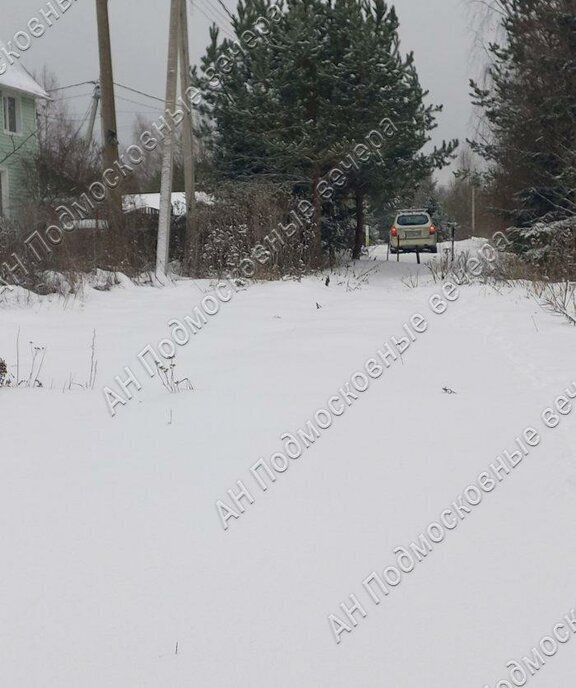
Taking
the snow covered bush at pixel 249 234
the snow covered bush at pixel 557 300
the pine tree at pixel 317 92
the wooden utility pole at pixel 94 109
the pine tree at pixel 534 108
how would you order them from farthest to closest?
the wooden utility pole at pixel 94 109 < the pine tree at pixel 317 92 < the snow covered bush at pixel 249 234 < the pine tree at pixel 534 108 < the snow covered bush at pixel 557 300

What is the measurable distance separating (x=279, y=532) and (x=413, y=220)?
871 inches

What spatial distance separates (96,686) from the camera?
203 centimetres

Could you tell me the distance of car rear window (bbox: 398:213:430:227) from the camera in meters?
24.0

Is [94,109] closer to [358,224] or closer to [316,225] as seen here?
[358,224]

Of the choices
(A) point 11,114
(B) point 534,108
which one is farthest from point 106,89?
(B) point 534,108

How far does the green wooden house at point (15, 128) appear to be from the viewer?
22.5m

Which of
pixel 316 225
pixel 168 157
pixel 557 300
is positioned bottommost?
pixel 557 300

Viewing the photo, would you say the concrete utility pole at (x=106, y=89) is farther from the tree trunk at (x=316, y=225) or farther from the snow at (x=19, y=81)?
the snow at (x=19, y=81)

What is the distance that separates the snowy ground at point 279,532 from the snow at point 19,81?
64.6ft

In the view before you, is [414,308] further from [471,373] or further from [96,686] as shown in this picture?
[96,686]

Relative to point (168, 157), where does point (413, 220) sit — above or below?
below

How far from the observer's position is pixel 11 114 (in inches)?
913

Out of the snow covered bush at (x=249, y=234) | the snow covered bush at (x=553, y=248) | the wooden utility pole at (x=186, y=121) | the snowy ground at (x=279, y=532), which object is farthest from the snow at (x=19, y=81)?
the snowy ground at (x=279, y=532)

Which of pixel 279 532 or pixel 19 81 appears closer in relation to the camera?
pixel 279 532
